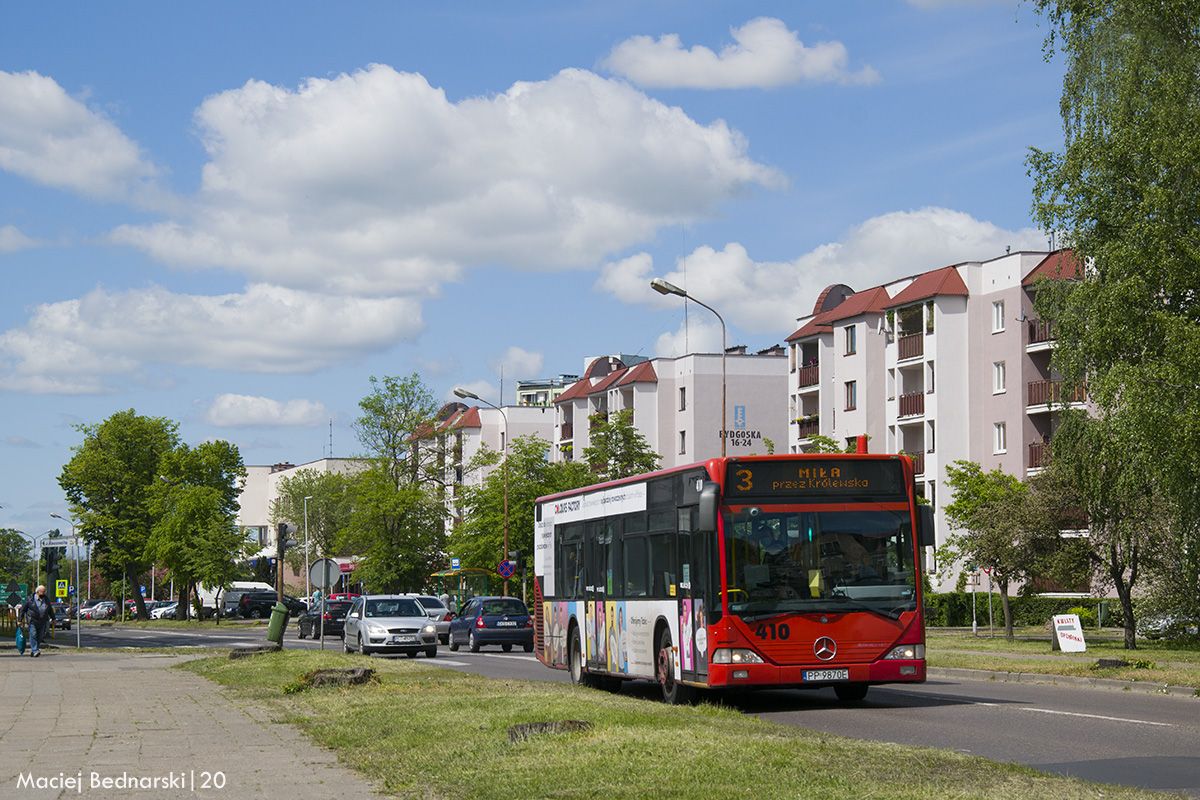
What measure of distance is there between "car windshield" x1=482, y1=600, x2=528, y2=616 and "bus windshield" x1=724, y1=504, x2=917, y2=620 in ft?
78.0

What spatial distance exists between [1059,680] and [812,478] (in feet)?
29.9

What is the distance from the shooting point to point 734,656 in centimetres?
1598

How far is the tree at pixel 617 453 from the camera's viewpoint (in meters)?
67.3

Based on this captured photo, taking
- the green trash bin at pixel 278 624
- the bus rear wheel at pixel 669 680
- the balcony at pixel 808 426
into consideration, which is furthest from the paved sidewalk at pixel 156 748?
the balcony at pixel 808 426

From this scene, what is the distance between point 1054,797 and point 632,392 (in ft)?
275

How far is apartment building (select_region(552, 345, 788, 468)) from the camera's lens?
8762cm

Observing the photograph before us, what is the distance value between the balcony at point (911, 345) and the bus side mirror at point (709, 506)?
49651 millimetres

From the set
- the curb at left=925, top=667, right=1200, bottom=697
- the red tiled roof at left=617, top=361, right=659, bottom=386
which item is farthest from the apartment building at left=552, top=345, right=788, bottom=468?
the curb at left=925, top=667, right=1200, bottom=697

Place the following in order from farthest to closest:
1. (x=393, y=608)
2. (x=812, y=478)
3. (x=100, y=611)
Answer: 1. (x=100, y=611)
2. (x=393, y=608)
3. (x=812, y=478)

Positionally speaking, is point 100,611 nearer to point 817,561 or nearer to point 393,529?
point 393,529

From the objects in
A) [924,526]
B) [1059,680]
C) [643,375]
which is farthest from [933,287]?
[924,526]

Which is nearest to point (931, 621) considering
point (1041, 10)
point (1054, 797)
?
point (1041, 10)

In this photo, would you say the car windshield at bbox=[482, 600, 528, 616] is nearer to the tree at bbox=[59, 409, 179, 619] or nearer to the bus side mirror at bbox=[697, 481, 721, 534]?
the bus side mirror at bbox=[697, 481, 721, 534]

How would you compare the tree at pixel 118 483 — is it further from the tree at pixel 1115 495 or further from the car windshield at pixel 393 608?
the tree at pixel 1115 495
